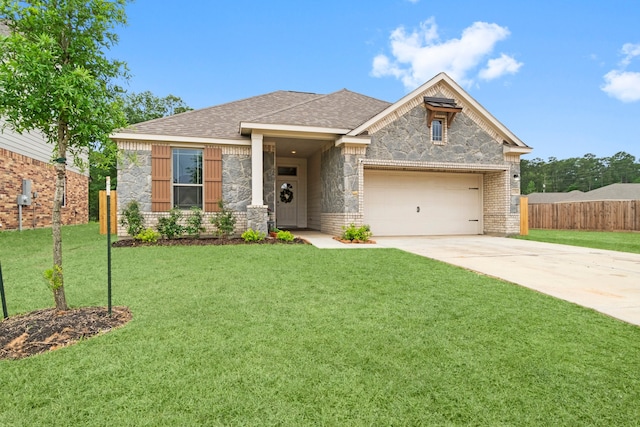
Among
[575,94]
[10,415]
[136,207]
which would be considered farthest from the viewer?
[575,94]

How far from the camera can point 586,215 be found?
1603cm

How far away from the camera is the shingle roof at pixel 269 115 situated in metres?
10.2

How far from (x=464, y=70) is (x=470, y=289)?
67.7 feet

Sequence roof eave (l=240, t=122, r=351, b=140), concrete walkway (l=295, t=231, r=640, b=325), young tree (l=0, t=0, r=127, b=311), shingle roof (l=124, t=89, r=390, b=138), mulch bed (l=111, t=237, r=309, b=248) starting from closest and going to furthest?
young tree (l=0, t=0, r=127, b=311) → concrete walkway (l=295, t=231, r=640, b=325) → mulch bed (l=111, t=237, r=309, b=248) → roof eave (l=240, t=122, r=351, b=140) → shingle roof (l=124, t=89, r=390, b=138)

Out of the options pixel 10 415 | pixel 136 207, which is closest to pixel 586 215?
pixel 136 207

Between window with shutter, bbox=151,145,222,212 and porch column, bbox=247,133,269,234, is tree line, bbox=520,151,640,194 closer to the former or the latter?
porch column, bbox=247,133,269,234

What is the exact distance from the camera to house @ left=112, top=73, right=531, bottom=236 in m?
9.98

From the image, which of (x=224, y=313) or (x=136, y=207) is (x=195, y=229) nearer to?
(x=136, y=207)

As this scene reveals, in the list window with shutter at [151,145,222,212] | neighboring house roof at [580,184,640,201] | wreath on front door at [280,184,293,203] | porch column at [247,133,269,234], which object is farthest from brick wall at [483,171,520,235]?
neighboring house roof at [580,184,640,201]

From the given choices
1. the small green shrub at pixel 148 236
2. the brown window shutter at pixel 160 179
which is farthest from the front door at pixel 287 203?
the small green shrub at pixel 148 236

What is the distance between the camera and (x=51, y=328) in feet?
9.71

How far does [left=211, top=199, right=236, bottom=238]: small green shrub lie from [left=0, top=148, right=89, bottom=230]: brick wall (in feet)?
18.8

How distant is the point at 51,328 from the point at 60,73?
233 centimetres

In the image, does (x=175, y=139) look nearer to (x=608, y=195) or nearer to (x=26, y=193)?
(x=26, y=193)
